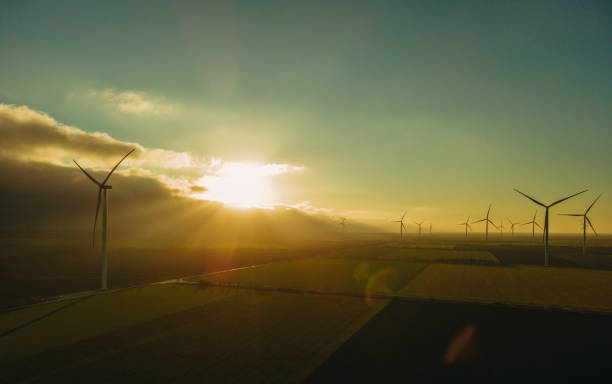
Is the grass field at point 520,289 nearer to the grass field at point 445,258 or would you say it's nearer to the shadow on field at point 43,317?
the grass field at point 445,258

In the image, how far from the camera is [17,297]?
40.8 m

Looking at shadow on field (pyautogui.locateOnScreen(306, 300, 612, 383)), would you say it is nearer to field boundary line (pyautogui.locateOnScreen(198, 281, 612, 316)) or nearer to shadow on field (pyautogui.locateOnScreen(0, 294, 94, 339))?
field boundary line (pyautogui.locateOnScreen(198, 281, 612, 316))

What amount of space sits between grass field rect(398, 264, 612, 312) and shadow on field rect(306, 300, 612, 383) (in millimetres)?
5680

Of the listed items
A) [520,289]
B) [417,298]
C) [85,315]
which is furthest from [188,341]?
[520,289]

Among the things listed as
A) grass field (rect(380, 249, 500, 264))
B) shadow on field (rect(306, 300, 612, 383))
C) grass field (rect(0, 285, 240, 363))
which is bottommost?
grass field (rect(380, 249, 500, 264))

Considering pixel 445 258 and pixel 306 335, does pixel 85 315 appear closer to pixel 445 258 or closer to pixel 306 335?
pixel 306 335

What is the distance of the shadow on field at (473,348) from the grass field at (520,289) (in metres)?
5.68

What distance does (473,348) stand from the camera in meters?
23.1

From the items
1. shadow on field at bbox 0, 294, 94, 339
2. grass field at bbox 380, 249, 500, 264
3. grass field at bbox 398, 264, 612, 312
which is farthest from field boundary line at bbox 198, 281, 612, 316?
grass field at bbox 380, 249, 500, 264

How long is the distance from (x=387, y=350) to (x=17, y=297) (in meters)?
42.6

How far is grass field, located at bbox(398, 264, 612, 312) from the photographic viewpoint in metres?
38.0

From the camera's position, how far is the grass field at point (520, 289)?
125ft

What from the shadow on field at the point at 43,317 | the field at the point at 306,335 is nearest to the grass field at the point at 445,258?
the field at the point at 306,335

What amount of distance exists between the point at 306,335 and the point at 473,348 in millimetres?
11224
